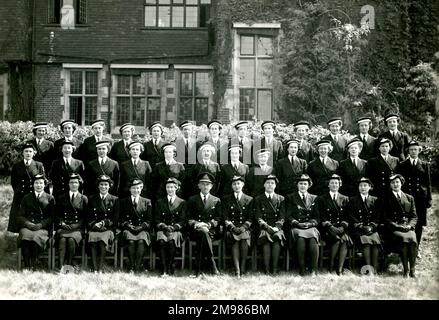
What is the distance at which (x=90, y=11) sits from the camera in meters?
18.5

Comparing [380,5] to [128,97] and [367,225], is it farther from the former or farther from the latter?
[367,225]

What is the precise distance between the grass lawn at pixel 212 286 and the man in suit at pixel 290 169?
1447 millimetres

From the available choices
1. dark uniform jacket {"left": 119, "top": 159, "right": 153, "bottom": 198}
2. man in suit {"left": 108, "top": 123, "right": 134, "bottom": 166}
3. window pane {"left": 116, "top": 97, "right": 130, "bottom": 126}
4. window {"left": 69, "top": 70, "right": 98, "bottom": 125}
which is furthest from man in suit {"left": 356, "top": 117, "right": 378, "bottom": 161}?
window {"left": 69, "top": 70, "right": 98, "bottom": 125}

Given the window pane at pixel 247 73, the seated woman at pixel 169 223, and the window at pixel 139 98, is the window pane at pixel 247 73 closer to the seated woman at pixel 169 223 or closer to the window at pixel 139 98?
the window at pixel 139 98

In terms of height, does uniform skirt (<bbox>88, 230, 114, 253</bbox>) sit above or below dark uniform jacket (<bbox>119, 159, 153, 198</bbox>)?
below

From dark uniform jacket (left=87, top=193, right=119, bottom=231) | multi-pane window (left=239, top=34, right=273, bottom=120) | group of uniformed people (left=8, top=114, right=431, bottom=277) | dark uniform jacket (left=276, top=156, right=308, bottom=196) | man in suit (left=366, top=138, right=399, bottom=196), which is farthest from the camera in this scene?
multi-pane window (left=239, top=34, right=273, bottom=120)

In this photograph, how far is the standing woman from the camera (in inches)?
353

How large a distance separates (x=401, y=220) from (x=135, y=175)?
4.14 metres

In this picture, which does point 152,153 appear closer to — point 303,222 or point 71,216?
point 71,216

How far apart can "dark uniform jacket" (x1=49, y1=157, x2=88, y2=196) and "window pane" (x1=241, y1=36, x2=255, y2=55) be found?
9.18 meters

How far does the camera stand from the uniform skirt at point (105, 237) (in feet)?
27.3

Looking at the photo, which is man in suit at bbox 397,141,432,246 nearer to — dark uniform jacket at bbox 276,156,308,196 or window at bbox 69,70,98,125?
dark uniform jacket at bbox 276,156,308,196
